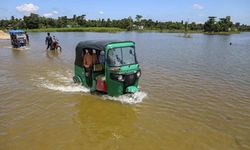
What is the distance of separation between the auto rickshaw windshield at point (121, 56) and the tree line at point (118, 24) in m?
96.1

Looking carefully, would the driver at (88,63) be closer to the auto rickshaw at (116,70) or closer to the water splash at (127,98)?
the auto rickshaw at (116,70)

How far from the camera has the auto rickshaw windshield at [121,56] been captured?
32.2ft

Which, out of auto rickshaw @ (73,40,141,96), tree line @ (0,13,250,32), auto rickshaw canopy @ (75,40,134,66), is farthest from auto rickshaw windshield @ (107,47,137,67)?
tree line @ (0,13,250,32)

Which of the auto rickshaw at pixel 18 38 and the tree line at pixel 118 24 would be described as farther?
the tree line at pixel 118 24

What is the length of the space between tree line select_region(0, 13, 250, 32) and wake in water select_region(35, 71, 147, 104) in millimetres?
93538

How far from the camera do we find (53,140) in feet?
23.4

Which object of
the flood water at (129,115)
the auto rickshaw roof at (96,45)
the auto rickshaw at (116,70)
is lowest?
the flood water at (129,115)

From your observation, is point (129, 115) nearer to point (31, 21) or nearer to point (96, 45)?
point (96, 45)

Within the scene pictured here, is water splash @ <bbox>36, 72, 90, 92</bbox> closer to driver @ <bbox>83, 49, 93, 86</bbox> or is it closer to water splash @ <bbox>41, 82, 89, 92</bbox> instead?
water splash @ <bbox>41, 82, 89, 92</bbox>

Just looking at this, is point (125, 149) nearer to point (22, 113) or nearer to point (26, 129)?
point (26, 129)

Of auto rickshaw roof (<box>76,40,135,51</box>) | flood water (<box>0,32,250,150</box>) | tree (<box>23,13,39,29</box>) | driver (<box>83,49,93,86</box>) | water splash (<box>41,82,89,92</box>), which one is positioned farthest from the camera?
tree (<box>23,13,39,29</box>)

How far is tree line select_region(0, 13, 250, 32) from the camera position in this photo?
101 metres

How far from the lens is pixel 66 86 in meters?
12.7

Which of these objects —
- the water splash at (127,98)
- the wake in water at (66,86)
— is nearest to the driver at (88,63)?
the wake in water at (66,86)
